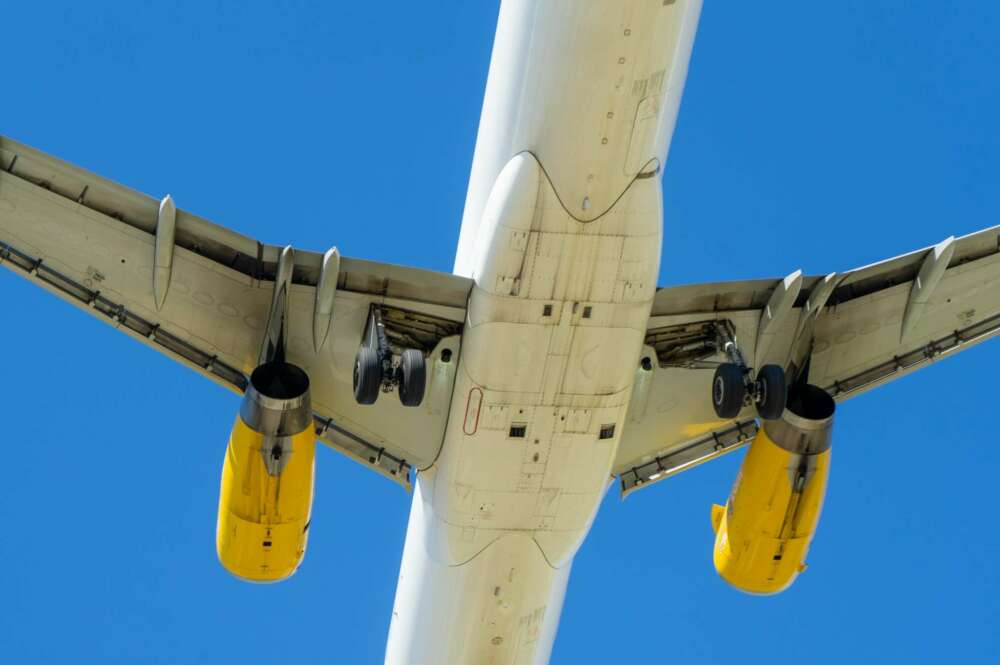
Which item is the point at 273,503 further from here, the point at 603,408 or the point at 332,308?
the point at 603,408

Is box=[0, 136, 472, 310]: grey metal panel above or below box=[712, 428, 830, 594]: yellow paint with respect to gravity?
above

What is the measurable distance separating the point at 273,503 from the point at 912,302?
12.9 m

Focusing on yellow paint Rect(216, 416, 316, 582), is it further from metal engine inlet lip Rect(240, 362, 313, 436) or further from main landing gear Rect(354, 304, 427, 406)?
main landing gear Rect(354, 304, 427, 406)

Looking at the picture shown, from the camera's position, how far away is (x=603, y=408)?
38594 millimetres

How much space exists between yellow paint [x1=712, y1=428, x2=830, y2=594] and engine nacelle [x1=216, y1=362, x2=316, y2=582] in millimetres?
8407

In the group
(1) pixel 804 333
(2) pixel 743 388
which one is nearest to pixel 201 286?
(2) pixel 743 388

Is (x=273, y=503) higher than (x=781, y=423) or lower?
lower

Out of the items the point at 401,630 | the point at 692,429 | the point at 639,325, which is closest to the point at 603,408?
the point at 639,325

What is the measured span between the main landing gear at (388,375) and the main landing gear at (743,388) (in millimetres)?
5428

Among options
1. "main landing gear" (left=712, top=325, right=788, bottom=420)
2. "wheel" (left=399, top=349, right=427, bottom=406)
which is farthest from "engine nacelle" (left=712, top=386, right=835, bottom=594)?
"wheel" (left=399, top=349, right=427, bottom=406)

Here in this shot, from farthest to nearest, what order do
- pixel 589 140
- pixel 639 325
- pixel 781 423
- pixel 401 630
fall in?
pixel 401 630 < pixel 781 423 < pixel 639 325 < pixel 589 140

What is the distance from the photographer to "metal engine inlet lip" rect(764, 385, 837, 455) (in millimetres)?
40656

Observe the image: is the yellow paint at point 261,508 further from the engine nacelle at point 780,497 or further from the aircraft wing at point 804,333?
the engine nacelle at point 780,497

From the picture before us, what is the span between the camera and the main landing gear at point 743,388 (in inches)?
1512
